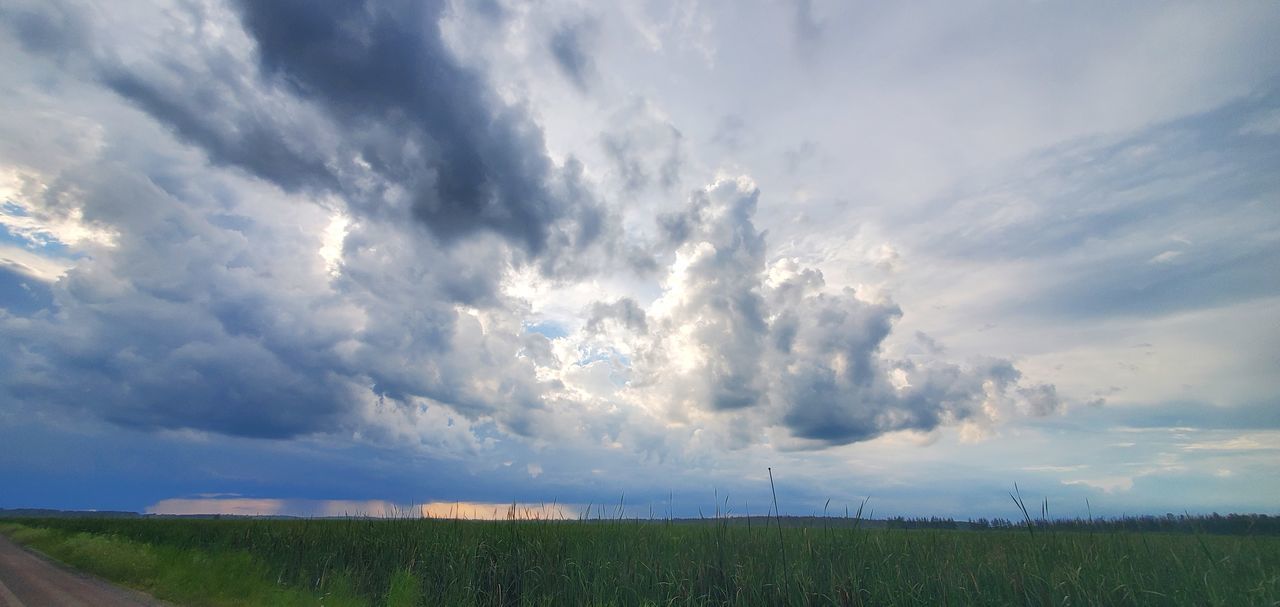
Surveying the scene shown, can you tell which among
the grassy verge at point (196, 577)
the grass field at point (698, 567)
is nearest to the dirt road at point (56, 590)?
the grassy verge at point (196, 577)

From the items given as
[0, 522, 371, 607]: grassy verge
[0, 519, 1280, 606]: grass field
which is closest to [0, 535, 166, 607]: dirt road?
[0, 522, 371, 607]: grassy verge

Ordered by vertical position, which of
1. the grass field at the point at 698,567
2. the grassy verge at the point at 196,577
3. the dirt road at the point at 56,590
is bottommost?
the dirt road at the point at 56,590

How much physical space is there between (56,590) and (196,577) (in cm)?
429

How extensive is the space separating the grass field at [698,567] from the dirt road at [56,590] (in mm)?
961

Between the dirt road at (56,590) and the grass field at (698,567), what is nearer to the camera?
the grass field at (698,567)

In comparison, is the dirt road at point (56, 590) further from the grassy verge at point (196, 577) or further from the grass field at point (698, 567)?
the grass field at point (698, 567)

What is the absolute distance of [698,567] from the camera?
1633 centimetres

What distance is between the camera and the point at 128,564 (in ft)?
83.7

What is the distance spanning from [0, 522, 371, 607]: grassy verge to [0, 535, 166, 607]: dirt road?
0.77 metres

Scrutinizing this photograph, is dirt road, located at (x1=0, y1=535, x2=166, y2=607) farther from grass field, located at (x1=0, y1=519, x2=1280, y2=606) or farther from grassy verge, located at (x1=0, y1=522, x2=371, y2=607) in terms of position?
Answer: grass field, located at (x1=0, y1=519, x2=1280, y2=606)

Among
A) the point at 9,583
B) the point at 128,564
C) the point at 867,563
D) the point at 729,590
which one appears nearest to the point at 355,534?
the point at 128,564

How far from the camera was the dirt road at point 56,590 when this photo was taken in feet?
58.4

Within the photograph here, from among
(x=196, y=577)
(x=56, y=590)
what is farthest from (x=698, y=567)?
(x=56, y=590)

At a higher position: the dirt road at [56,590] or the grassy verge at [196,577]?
the grassy verge at [196,577]
